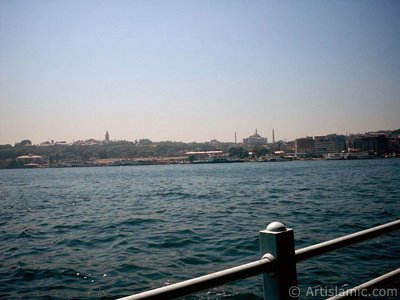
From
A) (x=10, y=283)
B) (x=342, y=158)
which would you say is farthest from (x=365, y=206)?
A: (x=342, y=158)

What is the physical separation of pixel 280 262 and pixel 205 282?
540 millimetres

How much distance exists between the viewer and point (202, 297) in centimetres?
684

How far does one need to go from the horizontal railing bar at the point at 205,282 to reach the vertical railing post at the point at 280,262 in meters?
0.06

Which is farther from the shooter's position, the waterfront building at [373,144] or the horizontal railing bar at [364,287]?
the waterfront building at [373,144]

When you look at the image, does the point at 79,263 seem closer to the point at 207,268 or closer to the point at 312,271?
the point at 207,268

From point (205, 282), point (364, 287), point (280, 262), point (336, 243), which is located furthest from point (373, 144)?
point (205, 282)

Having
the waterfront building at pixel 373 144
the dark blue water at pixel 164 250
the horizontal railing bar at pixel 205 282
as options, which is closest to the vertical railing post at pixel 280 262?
the horizontal railing bar at pixel 205 282

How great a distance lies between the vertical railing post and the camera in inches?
71.9

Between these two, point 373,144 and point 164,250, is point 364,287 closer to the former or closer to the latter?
point 164,250

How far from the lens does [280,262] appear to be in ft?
5.99

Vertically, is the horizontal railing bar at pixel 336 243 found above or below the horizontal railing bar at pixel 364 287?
above

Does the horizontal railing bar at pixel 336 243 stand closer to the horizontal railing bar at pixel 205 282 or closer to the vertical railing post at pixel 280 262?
the vertical railing post at pixel 280 262

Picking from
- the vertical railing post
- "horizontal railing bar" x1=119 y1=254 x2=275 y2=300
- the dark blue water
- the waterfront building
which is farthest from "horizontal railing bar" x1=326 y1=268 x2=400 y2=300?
the waterfront building

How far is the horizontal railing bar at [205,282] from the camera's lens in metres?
1.38
